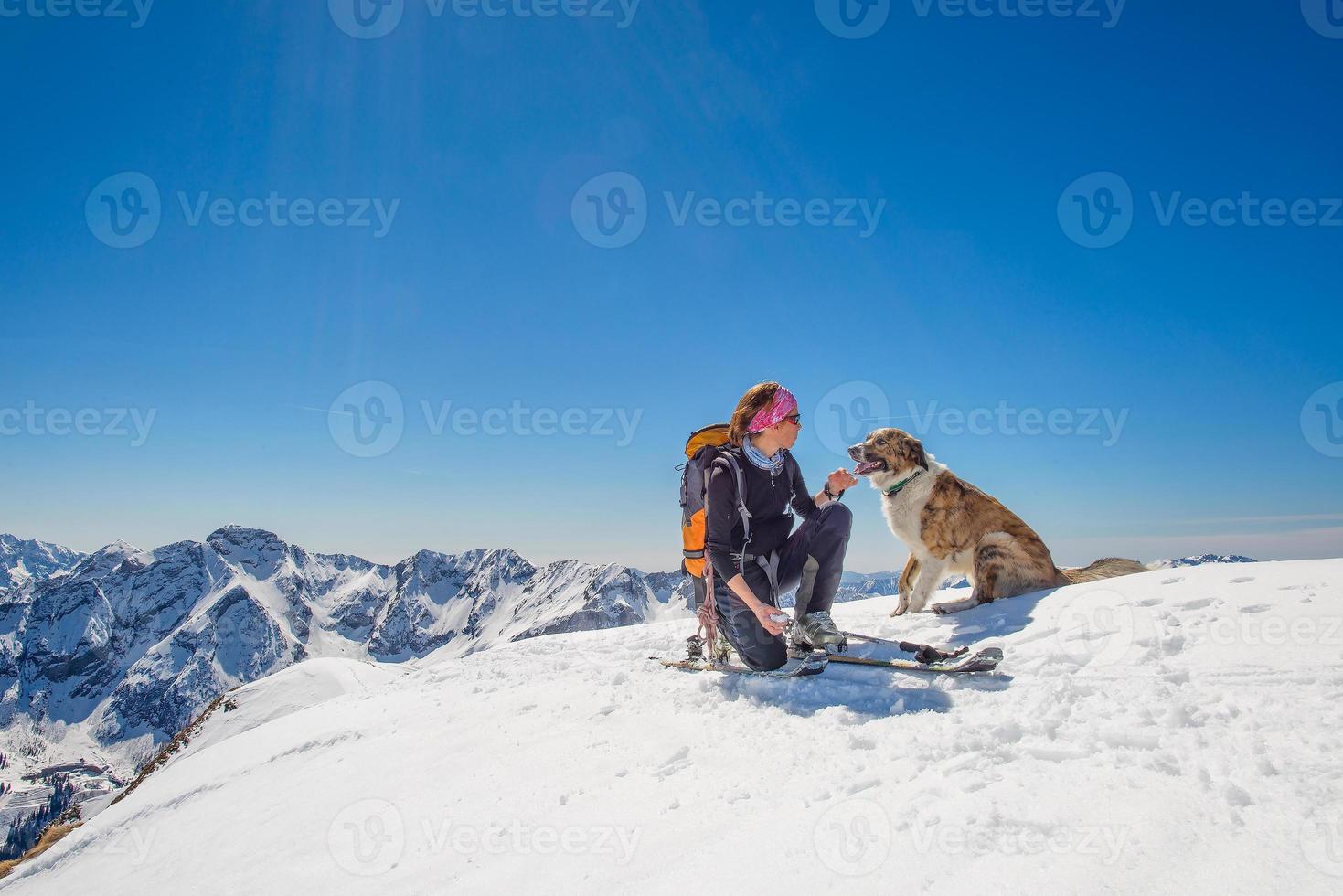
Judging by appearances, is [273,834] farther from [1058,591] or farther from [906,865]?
[1058,591]

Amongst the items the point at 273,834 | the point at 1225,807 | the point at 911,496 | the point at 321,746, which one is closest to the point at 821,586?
the point at 911,496

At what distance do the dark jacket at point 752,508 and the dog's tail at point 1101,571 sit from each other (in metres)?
3.55

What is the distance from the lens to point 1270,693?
3330mm

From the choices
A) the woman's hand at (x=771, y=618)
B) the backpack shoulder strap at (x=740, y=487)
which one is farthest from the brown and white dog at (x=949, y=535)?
the woman's hand at (x=771, y=618)

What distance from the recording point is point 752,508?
571 centimetres

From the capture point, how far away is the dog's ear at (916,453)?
7.63m

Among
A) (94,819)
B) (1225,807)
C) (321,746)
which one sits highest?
(1225,807)

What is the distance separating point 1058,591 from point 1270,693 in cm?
327

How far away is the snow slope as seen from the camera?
2.34 metres

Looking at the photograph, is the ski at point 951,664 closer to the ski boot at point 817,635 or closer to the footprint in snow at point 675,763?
Result: the ski boot at point 817,635

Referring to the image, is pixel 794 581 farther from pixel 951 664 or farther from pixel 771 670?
pixel 951 664

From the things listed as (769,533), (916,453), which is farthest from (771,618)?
(916,453)

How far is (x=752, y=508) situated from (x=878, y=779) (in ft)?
9.43

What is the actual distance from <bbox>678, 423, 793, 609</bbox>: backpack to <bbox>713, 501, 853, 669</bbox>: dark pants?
34cm
